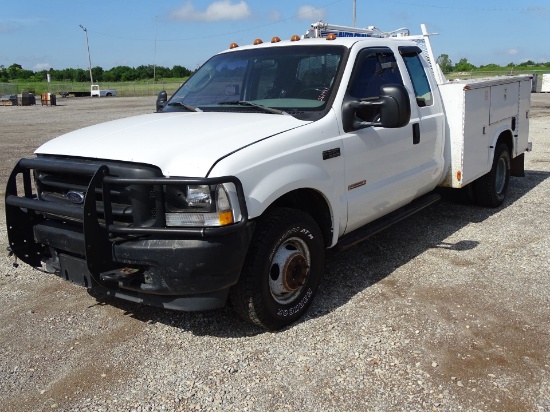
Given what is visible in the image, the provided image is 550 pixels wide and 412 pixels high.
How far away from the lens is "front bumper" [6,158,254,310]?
3297mm

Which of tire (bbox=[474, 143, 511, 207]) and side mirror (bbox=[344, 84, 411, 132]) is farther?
tire (bbox=[474, 143, 511, 207])

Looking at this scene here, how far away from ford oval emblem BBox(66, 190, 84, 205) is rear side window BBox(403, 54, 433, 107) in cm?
322

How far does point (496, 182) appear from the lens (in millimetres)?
7273

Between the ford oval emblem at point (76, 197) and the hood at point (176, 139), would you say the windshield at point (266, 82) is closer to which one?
the hood at point (176, 139)

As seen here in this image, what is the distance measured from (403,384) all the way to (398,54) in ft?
10.3

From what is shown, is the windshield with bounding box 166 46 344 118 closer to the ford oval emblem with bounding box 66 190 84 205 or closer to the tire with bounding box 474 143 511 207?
the ford oval emblem with bounding box 66 190 84 205

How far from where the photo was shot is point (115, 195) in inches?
138

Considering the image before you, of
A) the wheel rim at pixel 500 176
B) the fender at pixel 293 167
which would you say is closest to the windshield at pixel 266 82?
the fender at pixel 293 167

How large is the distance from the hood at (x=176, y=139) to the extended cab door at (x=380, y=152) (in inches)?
26.9

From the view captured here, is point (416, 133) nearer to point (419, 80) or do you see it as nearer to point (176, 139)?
point (419, 80)

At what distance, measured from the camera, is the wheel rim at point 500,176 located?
7285 millimetres

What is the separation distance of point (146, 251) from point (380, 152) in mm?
2234

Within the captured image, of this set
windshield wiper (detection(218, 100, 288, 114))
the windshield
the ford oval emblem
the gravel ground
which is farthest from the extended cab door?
the ford oval emblem

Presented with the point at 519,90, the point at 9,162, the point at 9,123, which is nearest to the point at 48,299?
the point at 519,90
